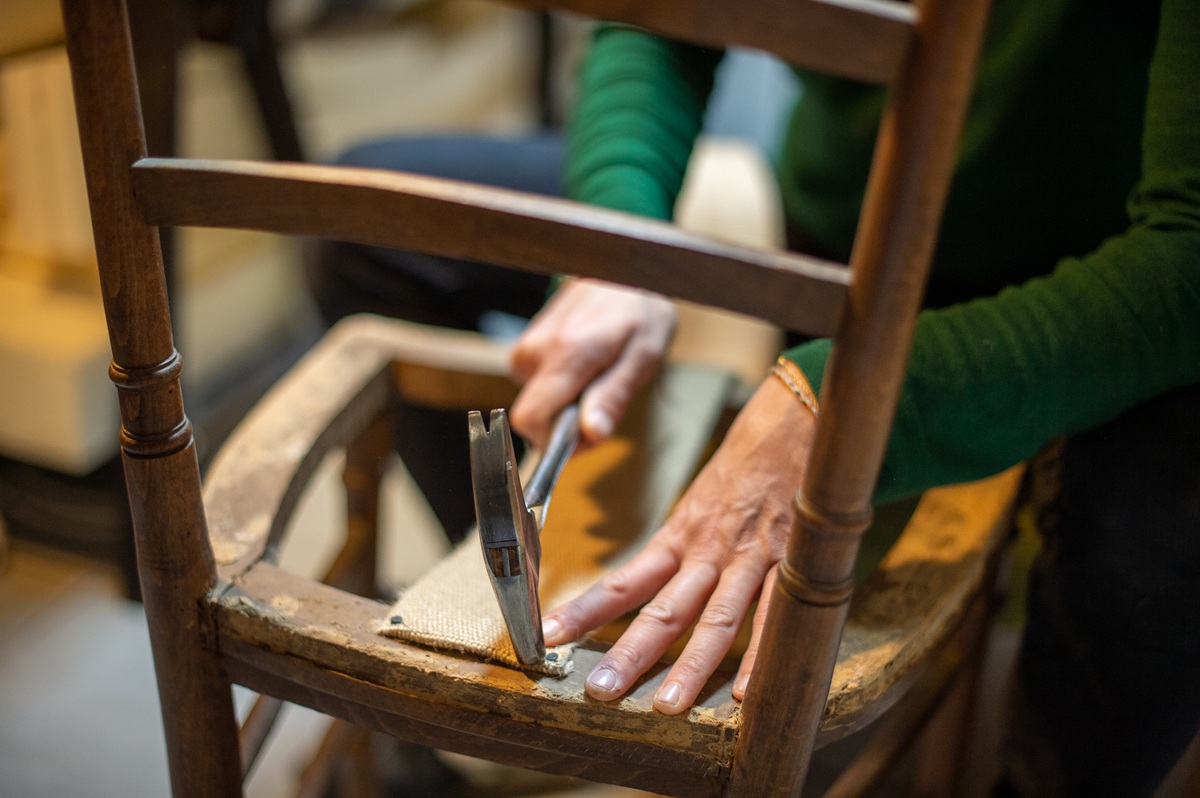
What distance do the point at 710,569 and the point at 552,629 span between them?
91 mm

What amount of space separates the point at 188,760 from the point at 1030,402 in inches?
19.6

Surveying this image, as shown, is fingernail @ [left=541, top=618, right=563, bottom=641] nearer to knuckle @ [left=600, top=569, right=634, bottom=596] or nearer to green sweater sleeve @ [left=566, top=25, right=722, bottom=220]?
knuckle @ [left=600, top=569, right=634, bottom=596]

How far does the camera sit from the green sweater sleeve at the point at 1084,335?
0.48m

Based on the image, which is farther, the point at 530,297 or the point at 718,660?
the point at 530,297

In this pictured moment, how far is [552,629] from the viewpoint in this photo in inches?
19.2

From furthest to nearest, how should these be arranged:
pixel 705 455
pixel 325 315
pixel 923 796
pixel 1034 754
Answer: pixel 325 315 → pixel 923 796 → pixel 705 455 → pixel 1034 754

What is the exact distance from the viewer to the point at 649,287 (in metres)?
0.36

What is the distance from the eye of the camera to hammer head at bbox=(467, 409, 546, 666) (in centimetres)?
40

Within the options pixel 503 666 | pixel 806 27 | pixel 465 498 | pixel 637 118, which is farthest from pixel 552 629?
pixel 637 118

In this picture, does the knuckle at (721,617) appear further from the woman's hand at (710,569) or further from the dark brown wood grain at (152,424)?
the dark brown wood grain at (152,424)

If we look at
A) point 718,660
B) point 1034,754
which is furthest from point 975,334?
point 1034,754

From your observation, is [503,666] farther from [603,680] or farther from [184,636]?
[184,636]

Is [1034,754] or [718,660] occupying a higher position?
[718,660]

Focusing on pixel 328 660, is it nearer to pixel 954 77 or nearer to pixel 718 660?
pixel 718 660
